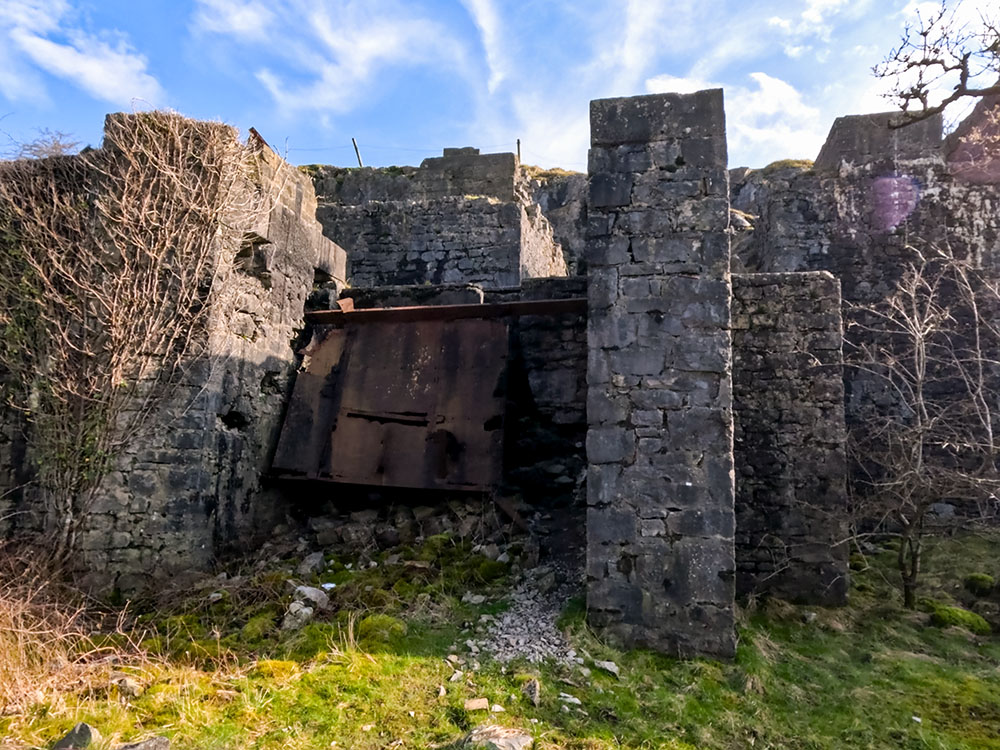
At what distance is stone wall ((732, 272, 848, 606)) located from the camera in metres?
5.52

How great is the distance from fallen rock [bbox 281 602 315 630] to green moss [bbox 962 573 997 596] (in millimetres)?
5882

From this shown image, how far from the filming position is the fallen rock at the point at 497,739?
9.53 feet

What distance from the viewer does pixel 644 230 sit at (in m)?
4.52

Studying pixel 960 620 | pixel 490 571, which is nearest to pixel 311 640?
pixel 490 571

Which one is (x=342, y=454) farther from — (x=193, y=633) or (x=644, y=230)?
(x=644, y=230)

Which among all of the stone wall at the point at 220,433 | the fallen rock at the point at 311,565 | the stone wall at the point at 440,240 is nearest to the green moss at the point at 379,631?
the fallen rock at the point at 311,565

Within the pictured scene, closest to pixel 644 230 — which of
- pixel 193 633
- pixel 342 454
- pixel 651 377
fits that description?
pixel 651 377

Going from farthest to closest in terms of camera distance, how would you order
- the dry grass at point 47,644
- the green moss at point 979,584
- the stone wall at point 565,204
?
the stone wall at point 565,204 → the green moss at point 979,584 → the dry grass at point 47,644

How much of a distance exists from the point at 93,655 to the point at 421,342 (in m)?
3.65

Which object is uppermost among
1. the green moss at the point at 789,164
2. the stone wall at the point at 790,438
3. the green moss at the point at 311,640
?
the green moss at the point at 789,164

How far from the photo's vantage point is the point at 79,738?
2.81m

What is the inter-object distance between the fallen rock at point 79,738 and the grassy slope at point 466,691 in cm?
10

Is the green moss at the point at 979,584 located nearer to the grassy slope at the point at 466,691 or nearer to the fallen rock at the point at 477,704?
the grassy slope at the point at 466,691

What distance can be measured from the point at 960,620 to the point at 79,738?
20.1ft
